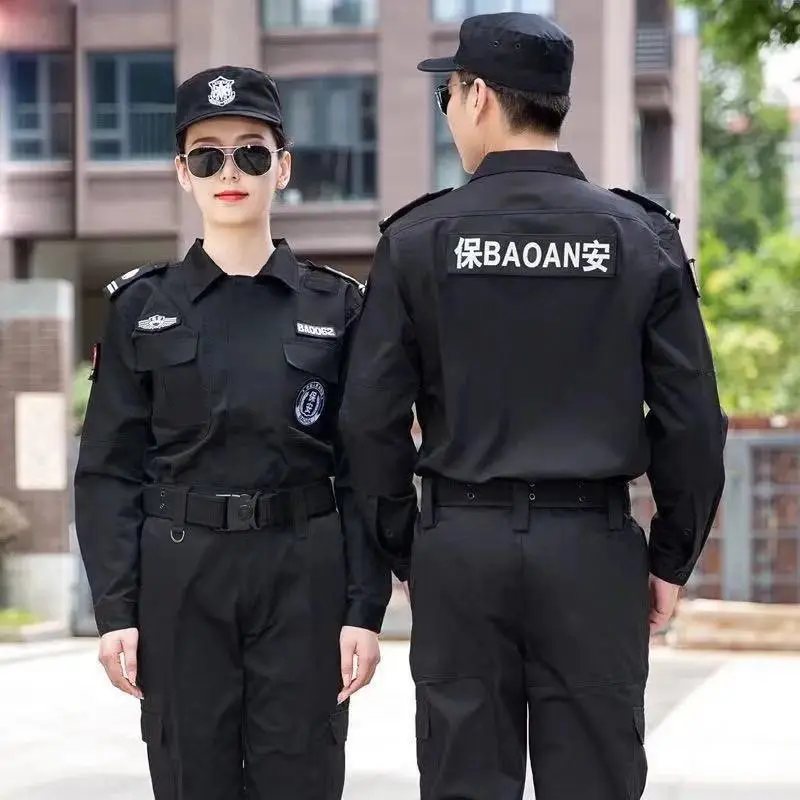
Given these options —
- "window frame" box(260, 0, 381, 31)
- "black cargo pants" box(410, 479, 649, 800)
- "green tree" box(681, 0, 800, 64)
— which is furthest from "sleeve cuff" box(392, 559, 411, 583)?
"window frame" box(260, 0, 381, 31)

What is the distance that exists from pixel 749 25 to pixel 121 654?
248 inches

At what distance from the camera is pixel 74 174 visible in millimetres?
24359

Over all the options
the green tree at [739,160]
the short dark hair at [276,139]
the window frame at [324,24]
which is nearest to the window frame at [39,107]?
the window frame at [324,24]

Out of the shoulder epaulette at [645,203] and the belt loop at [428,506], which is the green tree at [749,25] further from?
the belt loop at [428,506]

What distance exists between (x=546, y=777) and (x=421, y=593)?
454 millimetres

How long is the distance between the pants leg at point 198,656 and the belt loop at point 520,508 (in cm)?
68

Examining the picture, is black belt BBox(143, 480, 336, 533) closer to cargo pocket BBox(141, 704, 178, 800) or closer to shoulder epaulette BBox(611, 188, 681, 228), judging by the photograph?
cargo pocket BBox(141, 704, 178, 800)

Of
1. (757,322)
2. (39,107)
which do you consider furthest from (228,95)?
(757,322)

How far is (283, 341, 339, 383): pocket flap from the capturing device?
3766 millimetres

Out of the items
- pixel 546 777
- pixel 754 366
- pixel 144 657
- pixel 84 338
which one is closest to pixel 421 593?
pixel 546 777

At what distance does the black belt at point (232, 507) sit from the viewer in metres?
3.68

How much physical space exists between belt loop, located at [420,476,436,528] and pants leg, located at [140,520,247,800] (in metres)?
0.48

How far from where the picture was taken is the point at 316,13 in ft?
78.4

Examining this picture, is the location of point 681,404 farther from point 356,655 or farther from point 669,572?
point 356,655
